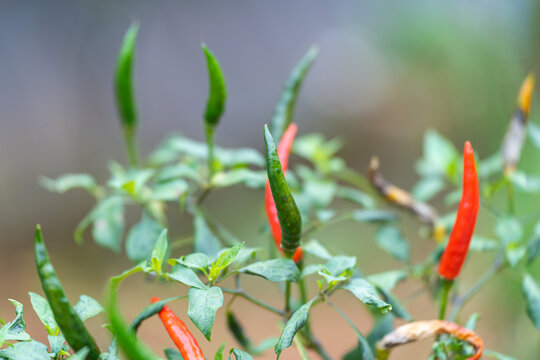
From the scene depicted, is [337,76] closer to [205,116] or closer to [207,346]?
[207,346]

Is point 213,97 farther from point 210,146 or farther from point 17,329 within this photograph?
point 17,329

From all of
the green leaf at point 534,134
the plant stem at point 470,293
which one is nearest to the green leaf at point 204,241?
the plant stem at point 470,293

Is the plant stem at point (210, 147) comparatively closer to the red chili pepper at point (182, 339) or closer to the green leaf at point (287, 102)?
the green leaf at point (287, 102)

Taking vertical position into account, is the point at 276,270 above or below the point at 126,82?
below

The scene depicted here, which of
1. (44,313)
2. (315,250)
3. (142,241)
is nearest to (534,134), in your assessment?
(315,250)

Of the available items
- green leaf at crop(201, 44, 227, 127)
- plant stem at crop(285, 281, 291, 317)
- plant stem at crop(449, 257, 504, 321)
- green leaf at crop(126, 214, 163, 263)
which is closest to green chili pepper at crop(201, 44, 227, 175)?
green leaf at crop(201, 44, 227, 127)

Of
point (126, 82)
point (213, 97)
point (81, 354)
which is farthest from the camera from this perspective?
point (126, 82)

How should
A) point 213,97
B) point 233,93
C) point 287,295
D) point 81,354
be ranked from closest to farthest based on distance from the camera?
1. point 81,354
2. point 287,295
3. point 213,97
4. point 233,93

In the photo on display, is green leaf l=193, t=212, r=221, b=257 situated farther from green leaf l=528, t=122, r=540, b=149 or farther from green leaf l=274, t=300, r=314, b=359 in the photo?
green leaf l=528, t=122, r=540, b=149
